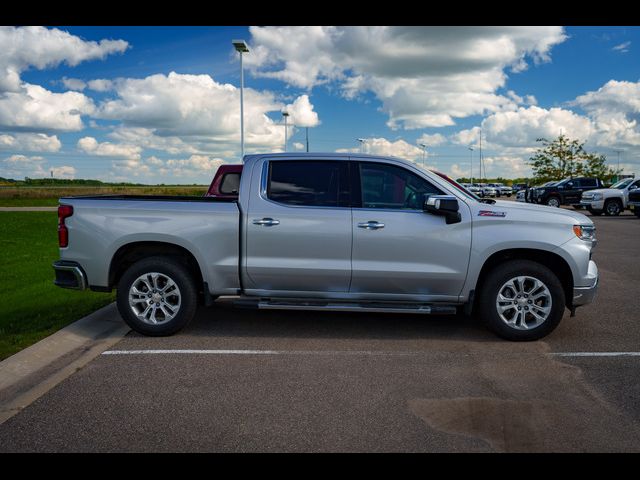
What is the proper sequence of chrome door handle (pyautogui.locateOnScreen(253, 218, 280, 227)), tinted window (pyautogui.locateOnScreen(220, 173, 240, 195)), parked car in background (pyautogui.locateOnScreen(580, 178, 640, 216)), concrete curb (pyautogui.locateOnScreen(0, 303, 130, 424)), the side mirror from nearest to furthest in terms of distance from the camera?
concrete curb (pyautogui.locateOnScreen(0, 303, 130, 424)), the side mirror, chrome door handle (pyautogui.locateOnScreen(253, 218, 280, 227)), tinted window (pyautogui.locateOnScreen(220, 173, 240, 195)), parked car in background (pyautogui.locateOnScreen(580, 178, 640, 216))

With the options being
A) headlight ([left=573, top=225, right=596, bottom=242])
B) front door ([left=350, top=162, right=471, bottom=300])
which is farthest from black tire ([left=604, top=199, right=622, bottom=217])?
front door ([left=350, top=162, right=471, bottom=300])

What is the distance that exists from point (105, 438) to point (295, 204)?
3.06m

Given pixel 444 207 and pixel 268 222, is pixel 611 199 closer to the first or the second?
pixel 444 207

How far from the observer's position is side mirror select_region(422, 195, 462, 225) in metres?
5.37

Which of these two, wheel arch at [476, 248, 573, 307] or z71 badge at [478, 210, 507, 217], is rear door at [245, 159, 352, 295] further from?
wheel arch at [476, 248, 573, 307]

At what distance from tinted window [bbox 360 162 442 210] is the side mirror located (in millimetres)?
148

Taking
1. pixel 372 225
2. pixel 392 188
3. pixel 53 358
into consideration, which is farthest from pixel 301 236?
pixel 53 358

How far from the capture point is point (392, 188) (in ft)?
19.0

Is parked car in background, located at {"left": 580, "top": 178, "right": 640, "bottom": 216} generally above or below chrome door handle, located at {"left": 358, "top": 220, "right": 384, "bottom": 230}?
above

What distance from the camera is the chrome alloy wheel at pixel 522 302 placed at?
5.61 meters

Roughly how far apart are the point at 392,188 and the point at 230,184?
12.6 ft

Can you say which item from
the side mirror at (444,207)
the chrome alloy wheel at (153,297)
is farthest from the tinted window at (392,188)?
the chrome alloy wheel at (153,297)

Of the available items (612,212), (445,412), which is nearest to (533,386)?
(445,412)

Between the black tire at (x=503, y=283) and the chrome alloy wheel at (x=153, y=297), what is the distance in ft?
10.8
